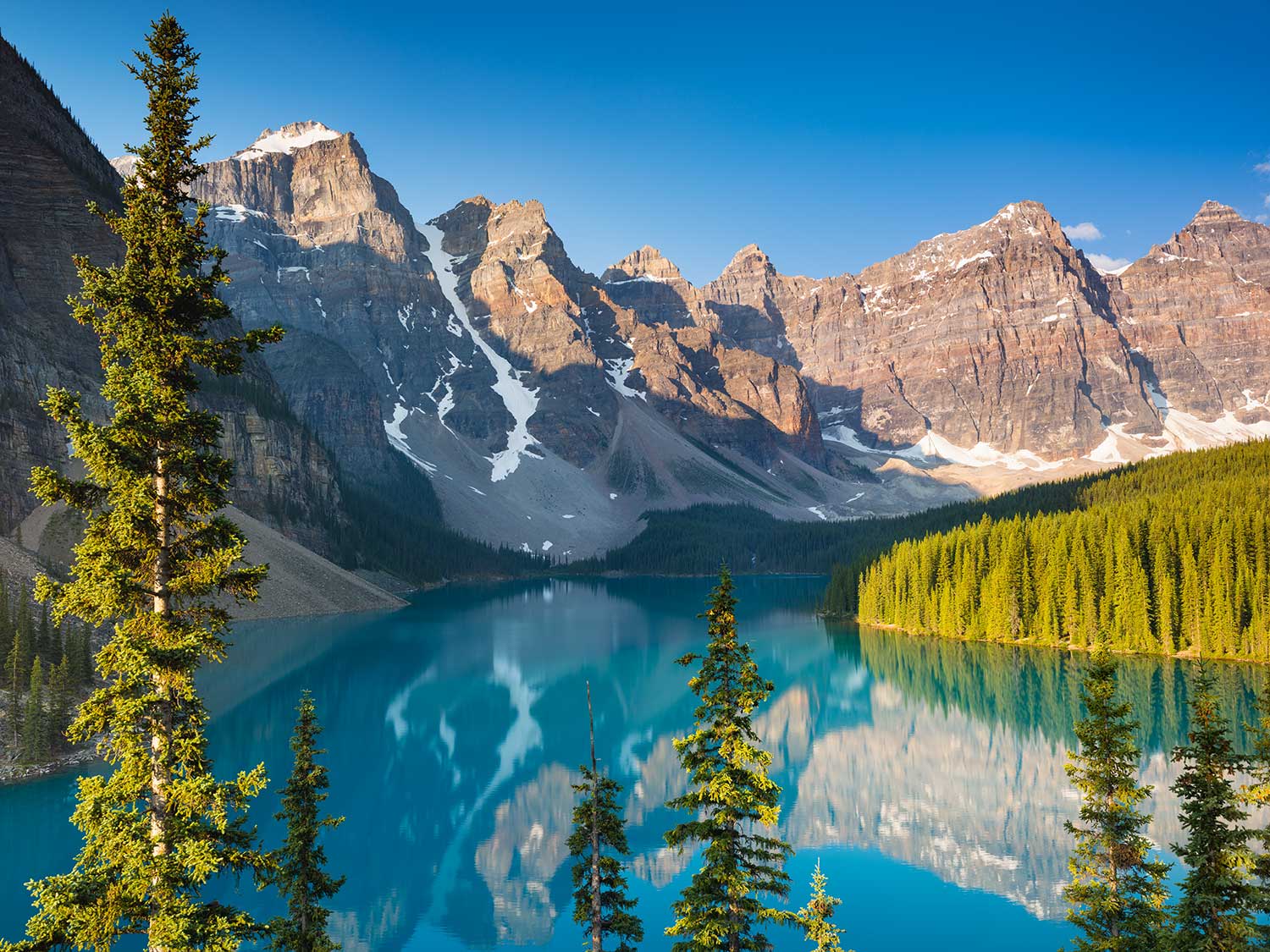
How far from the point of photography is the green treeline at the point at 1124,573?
67.9m

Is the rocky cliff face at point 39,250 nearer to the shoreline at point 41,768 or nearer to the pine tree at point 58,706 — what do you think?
the pine tree at point 58,706

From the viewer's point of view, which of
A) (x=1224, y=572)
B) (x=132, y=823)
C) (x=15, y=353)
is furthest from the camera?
(x=15, y=353)

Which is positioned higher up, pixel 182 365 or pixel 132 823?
pixel 182 365

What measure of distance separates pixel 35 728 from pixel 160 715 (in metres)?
37.0

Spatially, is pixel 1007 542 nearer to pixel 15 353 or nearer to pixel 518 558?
pixel 15 353

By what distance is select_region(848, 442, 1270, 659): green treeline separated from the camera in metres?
67.9

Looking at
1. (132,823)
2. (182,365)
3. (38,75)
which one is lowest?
(132,823)

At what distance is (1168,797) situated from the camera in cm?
3694

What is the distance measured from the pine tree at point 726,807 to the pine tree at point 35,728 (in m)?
36.6

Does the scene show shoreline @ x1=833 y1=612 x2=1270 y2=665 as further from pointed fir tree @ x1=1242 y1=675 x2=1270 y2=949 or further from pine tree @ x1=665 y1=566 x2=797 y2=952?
pine tree @ x1=665 y1=566 x2=797 y2=952

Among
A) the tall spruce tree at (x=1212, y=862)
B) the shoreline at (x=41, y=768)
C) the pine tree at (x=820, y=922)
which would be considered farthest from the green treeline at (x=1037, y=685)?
the shoreline at (x=41, y=768)

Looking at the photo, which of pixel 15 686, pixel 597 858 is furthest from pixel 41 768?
pixel 597 858

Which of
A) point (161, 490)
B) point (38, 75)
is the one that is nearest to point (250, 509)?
point (38, 75)

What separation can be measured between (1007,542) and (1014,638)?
31.5ft
